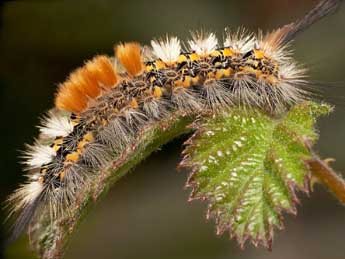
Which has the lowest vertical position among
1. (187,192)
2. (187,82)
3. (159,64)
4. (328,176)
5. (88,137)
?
(328,176)

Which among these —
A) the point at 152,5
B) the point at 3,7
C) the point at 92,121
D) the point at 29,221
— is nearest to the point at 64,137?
the point at 92,121

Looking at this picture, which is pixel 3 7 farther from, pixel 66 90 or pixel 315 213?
pixel 315 213

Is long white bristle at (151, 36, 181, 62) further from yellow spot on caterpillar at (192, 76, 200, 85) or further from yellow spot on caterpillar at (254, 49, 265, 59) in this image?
yellow spot on caterpillar at (254, 49, 265, 59)

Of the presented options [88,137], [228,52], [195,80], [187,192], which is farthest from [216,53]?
[187,192]

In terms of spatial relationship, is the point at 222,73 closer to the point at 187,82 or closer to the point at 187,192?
the point at 187,82

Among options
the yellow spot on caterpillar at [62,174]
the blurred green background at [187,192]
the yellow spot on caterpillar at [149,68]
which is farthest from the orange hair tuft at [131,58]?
the blurred green background at [187,192]

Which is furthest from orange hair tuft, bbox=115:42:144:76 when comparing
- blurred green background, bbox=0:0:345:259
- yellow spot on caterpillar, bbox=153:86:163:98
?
blurred green background, bbox=0:0:345:259
